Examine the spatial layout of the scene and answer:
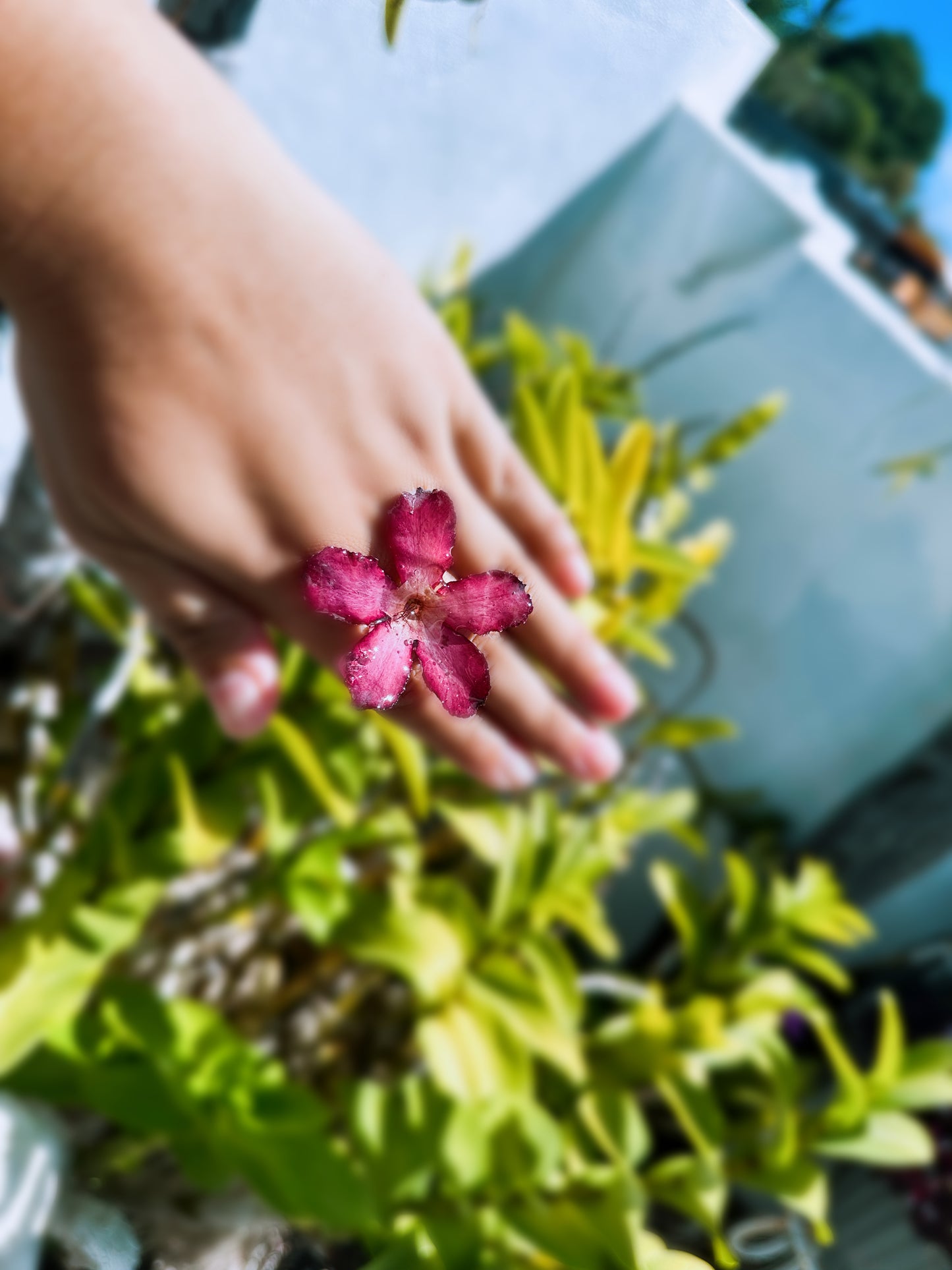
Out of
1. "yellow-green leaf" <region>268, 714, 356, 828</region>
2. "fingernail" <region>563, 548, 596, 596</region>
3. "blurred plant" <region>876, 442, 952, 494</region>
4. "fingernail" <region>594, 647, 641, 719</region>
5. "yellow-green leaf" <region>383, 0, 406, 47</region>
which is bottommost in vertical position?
"blurred plant" <region>876, 442, 952, 494</region>

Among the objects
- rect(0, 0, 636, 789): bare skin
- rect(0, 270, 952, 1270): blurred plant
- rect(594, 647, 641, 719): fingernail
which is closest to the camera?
rect(0, 0, 636, 789): bare skin

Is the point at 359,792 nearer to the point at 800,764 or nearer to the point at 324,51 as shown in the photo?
the point at 324,51

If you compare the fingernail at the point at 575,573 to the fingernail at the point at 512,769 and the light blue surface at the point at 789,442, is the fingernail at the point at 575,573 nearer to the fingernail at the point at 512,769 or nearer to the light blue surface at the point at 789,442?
the fingernail at the point at 512,769

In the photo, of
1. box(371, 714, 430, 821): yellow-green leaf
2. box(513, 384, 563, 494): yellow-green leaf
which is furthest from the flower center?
box(513, 384, 563, 494): yellow-green leaf

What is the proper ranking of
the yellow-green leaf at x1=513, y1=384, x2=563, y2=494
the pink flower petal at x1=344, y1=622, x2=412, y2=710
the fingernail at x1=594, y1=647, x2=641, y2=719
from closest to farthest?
1. the pink flower petal at x1=344, y1=622, x2=412, y2=710
2. the fingernail at x1=594, y1=647, x2=641, y2=719
3. the yellow-green leaf at x1=513, y1=384, x2=563, y2=494

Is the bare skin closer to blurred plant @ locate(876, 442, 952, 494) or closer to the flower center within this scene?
the flower center

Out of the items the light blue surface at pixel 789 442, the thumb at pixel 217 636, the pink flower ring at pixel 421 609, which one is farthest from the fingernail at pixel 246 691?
the light blue surface at pixel 789 442
